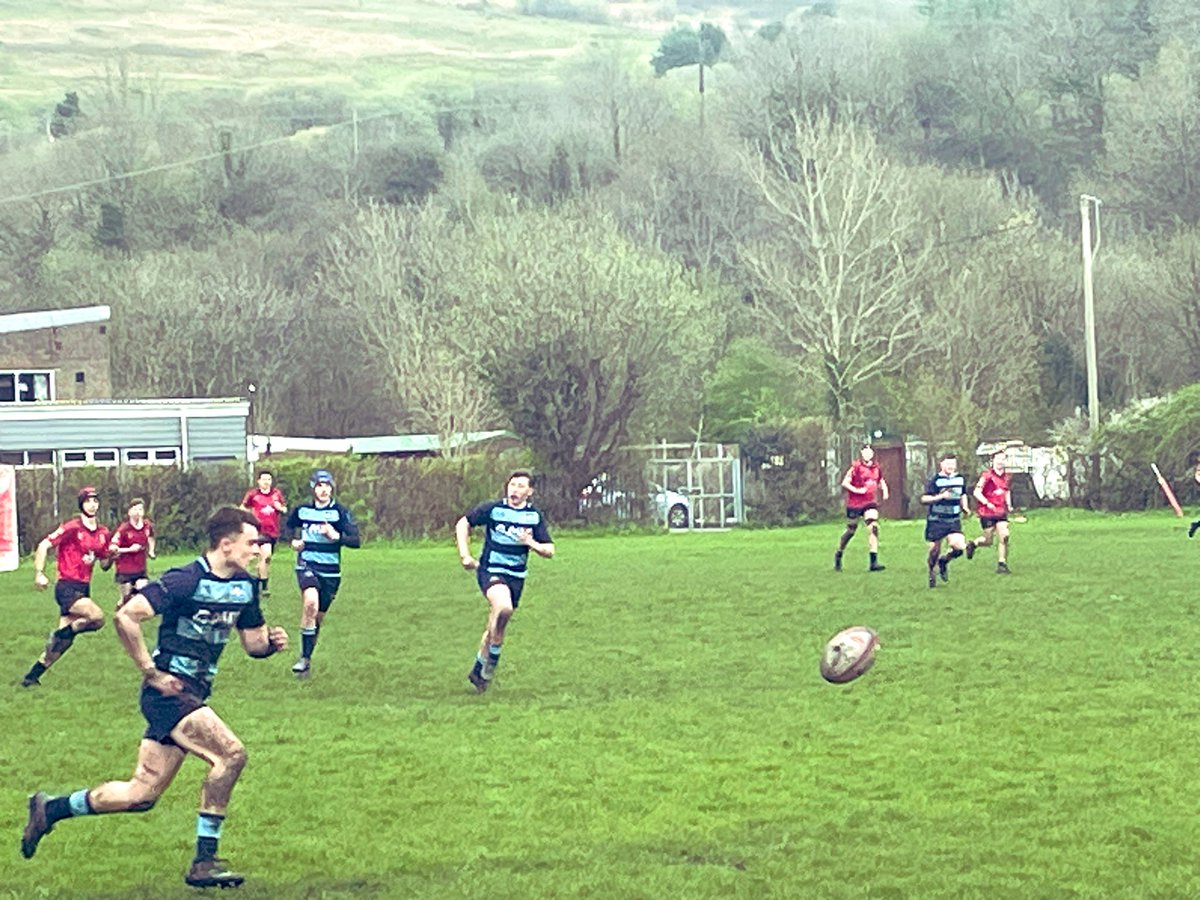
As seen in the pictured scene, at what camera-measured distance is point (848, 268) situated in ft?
221

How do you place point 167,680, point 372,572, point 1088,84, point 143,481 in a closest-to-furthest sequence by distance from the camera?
point 167,680 < point 372,572 < point 143,481 < point 1088,84

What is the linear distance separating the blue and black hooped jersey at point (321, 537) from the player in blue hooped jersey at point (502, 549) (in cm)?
198

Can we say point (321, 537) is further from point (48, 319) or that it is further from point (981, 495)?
point (48, 319)

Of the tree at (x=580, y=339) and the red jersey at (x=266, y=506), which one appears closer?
the red jersey at (x=266, y=506)

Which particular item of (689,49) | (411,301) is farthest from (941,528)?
(689,49)

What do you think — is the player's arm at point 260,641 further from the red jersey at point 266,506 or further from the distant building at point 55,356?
the distant building at point 55,356

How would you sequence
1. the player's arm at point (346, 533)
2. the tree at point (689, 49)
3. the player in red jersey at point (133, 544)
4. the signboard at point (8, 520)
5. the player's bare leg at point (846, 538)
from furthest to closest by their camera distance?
the tree at point (689, 49) < the signboard at point (8, 520) < the player's bare leg at point (846, 538) < the player in red jersey at point (133, 544) < the player's arm at point (346, 533)

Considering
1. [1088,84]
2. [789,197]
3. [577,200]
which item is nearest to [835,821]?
[789,197]

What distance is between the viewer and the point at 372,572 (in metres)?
36.4

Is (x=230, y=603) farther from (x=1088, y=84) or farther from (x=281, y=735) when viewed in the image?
(x=1088, y=84)

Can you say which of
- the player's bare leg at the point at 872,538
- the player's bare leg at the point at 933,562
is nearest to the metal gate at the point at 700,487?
the player's bare leg at the point at 872,538

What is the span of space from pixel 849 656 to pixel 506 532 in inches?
148

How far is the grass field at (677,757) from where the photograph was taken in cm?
977

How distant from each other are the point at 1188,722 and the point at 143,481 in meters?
35.6
